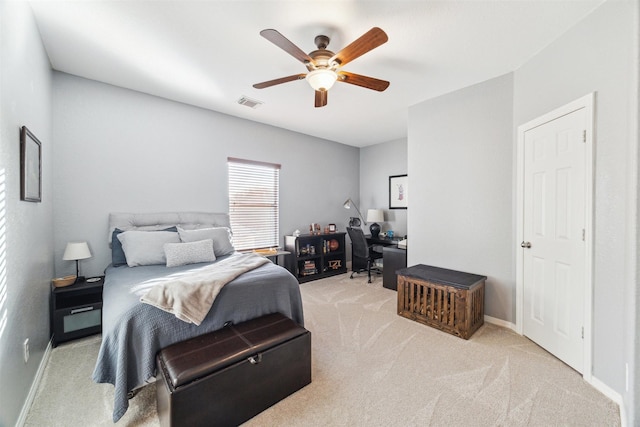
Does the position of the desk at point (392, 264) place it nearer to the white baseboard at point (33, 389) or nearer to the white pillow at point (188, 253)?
the white pillow at point (188, 253)

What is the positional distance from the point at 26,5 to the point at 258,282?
2536mm

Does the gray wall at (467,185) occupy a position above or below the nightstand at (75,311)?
above

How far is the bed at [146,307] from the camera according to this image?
1616mm

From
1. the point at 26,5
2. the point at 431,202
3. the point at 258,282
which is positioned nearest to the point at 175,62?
the point at 26,5

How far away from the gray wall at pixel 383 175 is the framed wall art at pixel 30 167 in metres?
4.90

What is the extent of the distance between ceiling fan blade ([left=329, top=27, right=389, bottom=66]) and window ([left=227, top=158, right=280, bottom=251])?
8.43 feet

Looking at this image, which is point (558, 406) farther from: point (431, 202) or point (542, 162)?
point (431, 202)

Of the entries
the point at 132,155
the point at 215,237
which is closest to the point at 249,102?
the point at 132,155

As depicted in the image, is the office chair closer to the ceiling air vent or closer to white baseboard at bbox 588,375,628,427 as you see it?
the ceiling air vent

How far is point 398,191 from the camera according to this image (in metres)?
5.21

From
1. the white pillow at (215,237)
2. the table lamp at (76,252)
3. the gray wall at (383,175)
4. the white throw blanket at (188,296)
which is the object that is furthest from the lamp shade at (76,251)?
the gray wall at (383,175)

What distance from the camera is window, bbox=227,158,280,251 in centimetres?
415

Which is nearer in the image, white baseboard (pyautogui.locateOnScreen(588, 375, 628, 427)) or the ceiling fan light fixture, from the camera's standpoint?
white baseboard (pyautogui.locateOnScreen(588, 375, 628, 427))

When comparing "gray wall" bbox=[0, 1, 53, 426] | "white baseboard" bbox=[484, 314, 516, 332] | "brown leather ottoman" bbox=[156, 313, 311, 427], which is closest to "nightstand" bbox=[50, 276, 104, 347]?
"gray wall" bbox=[0, 1, 53, 426]
